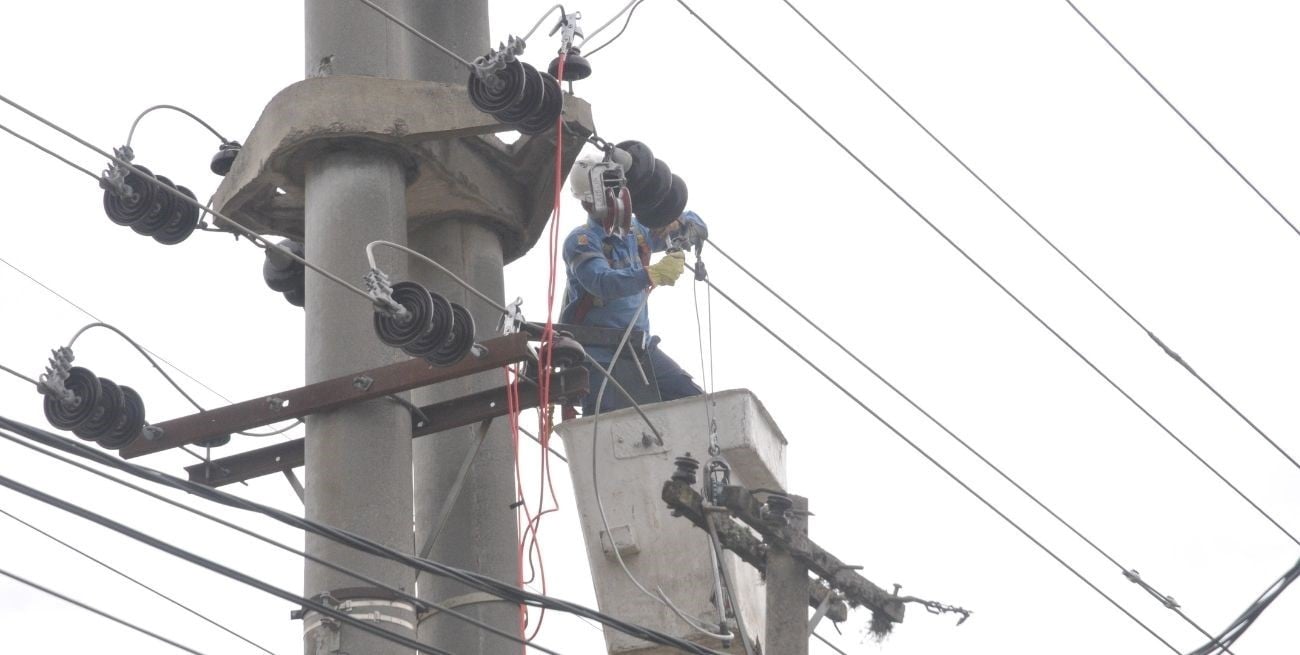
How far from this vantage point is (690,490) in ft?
26.1

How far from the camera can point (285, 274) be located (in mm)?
8453

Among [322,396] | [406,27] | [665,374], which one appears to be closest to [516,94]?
[406,27]

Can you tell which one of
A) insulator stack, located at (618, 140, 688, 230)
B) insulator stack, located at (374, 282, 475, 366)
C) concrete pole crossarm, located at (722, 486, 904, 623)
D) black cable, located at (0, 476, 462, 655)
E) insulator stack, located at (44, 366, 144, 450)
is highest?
insulator stack, located at (618, 140, 688, 230)

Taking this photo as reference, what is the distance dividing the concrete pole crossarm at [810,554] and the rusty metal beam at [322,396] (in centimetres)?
107

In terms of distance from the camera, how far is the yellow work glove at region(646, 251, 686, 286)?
9211 millimetres

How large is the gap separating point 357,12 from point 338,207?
2.85 feet

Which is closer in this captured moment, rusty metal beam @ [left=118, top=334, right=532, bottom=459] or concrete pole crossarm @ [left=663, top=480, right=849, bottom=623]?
rusty metal beam @ [left=118, top=334, right=532, bottom=459]

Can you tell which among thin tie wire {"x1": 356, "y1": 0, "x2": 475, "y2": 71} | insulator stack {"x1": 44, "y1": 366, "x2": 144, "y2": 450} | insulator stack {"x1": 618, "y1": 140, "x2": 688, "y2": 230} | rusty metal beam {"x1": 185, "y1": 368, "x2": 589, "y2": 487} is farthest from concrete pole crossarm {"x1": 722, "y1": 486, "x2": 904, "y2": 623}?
insulator stack {"x1": 44, "y1": 366, "x2": 144, "y2": 450}

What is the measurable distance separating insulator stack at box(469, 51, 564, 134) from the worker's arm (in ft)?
6.17

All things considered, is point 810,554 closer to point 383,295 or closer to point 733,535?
point 733,535

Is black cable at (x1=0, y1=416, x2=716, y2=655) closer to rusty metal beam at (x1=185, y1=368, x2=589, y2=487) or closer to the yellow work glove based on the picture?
rusty metal beam at (x1=185, y1=368, x2=589, y2=487)

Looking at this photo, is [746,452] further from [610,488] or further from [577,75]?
[577,75]

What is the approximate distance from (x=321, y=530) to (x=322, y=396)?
0.98 metres

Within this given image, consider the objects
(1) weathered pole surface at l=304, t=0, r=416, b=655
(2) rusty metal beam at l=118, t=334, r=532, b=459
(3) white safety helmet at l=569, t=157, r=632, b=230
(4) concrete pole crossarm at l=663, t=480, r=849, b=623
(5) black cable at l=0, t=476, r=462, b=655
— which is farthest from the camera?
(3) white safety helmet at l=569, t=157, r=632, b=230
